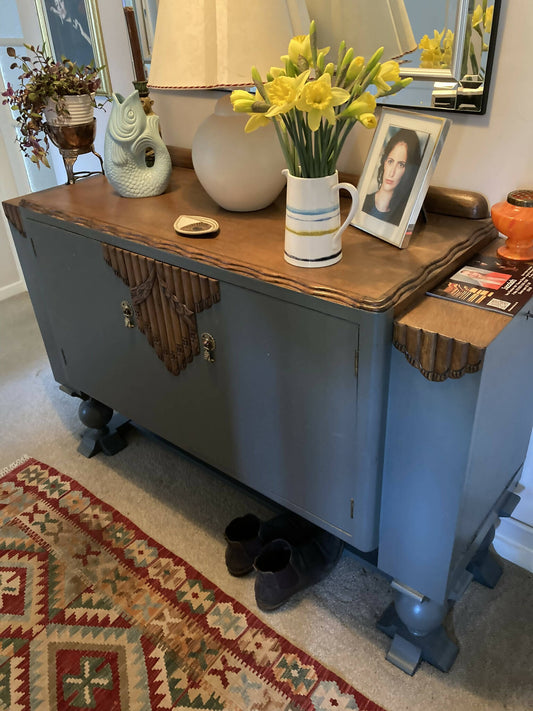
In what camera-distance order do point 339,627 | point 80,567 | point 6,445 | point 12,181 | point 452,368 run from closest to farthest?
point 452,368
point 339,627
point 80,567
point 6,445
point 12,181

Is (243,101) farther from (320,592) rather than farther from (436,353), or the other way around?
(320,592)

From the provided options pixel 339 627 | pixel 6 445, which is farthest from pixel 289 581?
pixel 6 445

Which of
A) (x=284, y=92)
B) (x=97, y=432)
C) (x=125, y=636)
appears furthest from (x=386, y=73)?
(x=97, y=432)

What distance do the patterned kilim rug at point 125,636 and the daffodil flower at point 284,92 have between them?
112 cm

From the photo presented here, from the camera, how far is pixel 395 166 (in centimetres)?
114

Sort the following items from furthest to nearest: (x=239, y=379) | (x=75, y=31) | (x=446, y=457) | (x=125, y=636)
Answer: (x=75, y=31) → (x=125, y=636) → (x=239, y=379) → (x=446, y=457)

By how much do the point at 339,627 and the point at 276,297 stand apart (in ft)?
2.69

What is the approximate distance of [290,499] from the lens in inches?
51.5

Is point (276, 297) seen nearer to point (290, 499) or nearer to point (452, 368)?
point (452, 368)

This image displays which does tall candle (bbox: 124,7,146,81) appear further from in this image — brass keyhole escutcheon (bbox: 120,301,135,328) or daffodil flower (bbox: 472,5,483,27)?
daffodil flower (bbox: 472,5,483,27)

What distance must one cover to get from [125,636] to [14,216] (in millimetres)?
1115

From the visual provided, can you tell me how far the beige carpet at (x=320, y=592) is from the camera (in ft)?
4.12

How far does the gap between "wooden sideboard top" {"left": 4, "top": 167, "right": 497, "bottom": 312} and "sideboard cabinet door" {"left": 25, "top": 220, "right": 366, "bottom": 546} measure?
0.17 ft

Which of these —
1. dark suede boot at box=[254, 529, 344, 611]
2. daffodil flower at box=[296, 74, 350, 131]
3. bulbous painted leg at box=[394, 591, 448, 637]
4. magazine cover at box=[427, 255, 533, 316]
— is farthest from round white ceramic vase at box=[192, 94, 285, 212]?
bulbous painted leg at box=[394, 591, 448, 637]
